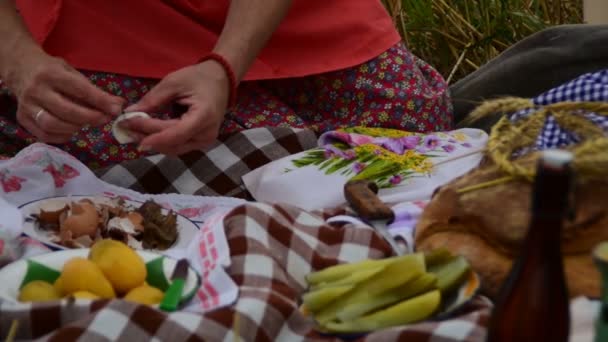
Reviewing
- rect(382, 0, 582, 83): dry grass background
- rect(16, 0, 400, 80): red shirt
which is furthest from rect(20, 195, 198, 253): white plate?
rect(382, 0, 582, 83): dry grass background

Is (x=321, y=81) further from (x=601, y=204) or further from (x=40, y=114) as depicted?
(x=601, y=204)

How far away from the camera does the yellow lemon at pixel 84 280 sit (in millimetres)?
876

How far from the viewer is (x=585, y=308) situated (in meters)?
0.84

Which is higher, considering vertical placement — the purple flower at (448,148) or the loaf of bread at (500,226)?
the loaf of bread at (500,226)

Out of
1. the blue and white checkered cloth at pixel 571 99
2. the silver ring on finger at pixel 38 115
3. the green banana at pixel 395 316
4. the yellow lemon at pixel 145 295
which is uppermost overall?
the blue and white checkered cloth at pixel 571 99

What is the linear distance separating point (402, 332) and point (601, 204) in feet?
0.85

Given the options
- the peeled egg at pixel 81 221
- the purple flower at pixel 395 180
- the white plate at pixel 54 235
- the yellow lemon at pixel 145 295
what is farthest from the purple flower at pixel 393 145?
the yellow lemon at pixel 145 295

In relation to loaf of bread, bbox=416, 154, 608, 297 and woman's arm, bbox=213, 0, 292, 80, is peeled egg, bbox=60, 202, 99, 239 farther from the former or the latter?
loaf of bread, bbox=416, 154, 608, 297

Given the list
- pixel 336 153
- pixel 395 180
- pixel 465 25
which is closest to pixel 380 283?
pixel 395 180

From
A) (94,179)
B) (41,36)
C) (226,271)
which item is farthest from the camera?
(41,36)

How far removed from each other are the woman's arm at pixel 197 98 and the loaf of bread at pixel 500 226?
0.38m

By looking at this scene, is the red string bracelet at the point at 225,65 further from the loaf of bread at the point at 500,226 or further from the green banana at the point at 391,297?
the green banana at the point at 391,297

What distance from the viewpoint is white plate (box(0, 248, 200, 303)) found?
896 millimetres

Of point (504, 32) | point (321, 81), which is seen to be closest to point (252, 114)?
point (321, 81)
